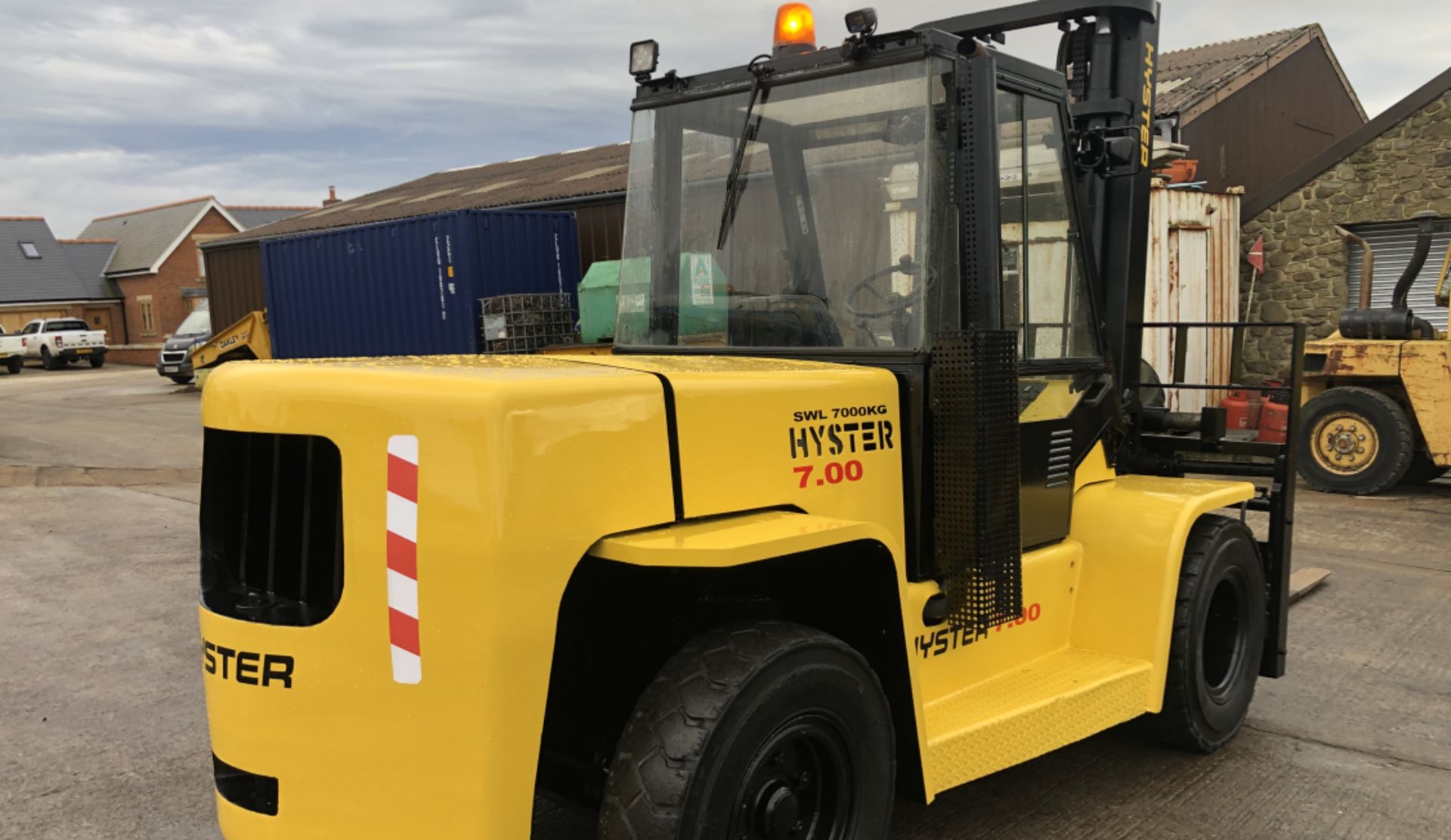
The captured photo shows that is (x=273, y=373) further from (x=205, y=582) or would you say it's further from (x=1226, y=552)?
(x=1226, y=552)

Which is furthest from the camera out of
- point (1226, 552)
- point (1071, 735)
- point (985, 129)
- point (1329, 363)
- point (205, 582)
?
point (1329, 363)

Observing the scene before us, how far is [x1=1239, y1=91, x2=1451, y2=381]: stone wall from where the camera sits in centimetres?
1443

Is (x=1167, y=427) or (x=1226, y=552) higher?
(x=1167, y=427)

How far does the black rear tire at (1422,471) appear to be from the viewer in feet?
35.9

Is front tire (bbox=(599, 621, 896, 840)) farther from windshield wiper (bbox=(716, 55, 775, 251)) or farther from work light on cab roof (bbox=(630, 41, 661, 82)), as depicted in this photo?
work light on cab roof (bbox=(630, 41, 661, 82))

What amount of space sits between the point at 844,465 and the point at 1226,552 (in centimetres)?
205

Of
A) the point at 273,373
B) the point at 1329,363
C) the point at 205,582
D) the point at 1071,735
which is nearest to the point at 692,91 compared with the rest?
the point at 273,373

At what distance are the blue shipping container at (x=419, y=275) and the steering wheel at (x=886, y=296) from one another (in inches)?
498

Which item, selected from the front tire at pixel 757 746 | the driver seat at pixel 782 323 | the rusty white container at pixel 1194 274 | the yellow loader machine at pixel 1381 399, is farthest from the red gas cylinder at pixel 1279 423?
the rusty white container at pixel 1194 274

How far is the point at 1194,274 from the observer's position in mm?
15016

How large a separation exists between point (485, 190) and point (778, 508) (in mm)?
24750

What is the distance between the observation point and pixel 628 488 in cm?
→ 257

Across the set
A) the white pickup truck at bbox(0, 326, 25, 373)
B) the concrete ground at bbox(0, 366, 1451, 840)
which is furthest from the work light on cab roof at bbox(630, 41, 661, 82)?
the white pickup truck at bbox(0, 326, 25, 373)

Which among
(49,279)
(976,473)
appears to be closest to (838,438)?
(976,473)
